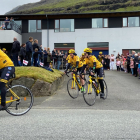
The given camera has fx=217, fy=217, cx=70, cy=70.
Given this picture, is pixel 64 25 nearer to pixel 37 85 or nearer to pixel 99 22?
pixel 99 22

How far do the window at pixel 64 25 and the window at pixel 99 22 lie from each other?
3.04 m

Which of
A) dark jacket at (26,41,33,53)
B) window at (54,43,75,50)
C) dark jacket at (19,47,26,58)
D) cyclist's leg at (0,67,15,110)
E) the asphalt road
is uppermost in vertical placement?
window at (54,43,75,50)

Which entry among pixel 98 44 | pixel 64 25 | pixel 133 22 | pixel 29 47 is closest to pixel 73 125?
pixel 29 47

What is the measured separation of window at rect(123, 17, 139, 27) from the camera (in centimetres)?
2911

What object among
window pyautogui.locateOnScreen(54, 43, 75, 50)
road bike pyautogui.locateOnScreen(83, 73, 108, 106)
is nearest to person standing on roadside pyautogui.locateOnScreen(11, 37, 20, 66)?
road bike pyautogui.locateOnScreen(83, 73, 108, 106)

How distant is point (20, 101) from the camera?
6031mm

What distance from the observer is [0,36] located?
26.0 metres

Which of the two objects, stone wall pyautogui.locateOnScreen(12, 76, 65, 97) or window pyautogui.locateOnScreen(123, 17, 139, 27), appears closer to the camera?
stone wall pyautogui.locateOnScreen(12, 76, 65, 97)

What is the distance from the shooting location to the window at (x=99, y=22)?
97.1 feet

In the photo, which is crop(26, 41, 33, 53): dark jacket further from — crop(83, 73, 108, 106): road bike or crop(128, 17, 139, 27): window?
crop(128, 17, 139, 27): window

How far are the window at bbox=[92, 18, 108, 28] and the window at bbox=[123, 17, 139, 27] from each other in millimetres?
2538

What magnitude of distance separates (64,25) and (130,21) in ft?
29.6

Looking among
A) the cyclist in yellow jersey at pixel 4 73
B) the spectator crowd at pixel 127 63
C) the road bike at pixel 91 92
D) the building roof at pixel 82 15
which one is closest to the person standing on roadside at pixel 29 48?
the road bike at pixel 91 92

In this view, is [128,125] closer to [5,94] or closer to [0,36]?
[5,94]
